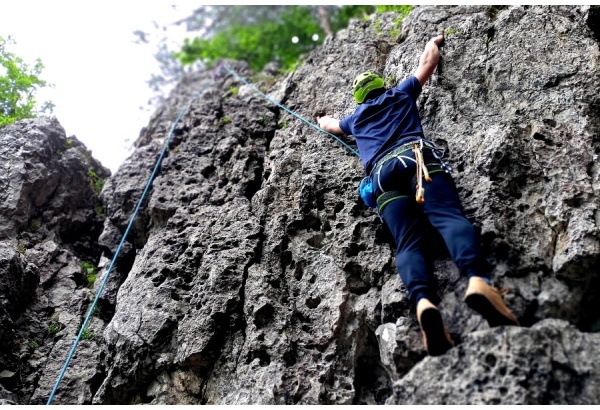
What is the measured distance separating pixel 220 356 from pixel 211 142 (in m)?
3.71

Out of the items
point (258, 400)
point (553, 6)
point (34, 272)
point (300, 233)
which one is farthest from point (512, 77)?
point (34, 272)

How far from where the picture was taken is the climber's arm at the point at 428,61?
5.66 m

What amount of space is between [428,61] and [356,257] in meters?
2.38

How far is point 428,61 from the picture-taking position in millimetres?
5844

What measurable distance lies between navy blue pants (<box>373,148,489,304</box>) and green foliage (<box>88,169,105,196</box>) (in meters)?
5.56

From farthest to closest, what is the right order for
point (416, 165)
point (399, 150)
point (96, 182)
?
1. point (96, 182)
2. point (399, 150)
3. point (416, 165)

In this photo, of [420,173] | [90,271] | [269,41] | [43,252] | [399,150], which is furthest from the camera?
[269,41]

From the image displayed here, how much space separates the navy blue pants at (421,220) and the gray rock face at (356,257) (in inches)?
11.4

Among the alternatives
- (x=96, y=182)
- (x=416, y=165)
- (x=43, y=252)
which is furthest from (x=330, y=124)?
(x=96, y=182)

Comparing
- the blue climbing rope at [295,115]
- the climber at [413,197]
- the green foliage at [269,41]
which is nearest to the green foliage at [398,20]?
the blue climbing rope at [295,115]

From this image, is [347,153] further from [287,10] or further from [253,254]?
[287,10]

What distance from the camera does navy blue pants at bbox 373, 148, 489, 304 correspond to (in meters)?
4.04

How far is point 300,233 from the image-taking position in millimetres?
5719

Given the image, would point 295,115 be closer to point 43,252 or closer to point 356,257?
point 356,257
